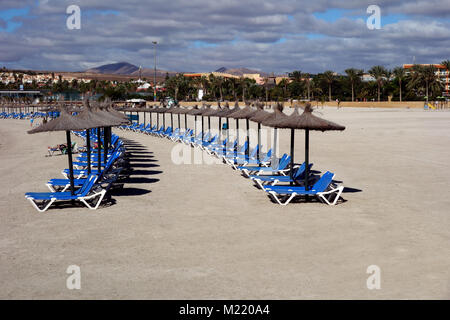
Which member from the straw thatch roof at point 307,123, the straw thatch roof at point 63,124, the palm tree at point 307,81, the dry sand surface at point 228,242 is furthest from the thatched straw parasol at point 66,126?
the palm tree at point 307,81

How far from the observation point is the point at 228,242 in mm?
7066

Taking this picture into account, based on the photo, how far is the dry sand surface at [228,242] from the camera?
5.40m

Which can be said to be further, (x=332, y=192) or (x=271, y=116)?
(x=271, y=116)

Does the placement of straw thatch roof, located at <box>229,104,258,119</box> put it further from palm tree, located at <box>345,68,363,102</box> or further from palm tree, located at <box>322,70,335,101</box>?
palm tree, located at <box>322,70,335,101</box>

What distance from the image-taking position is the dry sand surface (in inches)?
213

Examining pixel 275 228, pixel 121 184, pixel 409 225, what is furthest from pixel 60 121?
pixel 409 225

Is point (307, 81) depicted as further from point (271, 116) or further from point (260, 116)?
point (271, 116)

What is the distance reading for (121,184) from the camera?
11367mm

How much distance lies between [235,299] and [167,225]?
3182 millimetres

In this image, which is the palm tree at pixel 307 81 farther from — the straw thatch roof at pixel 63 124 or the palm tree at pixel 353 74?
the straw thatch roof at pixel 63 124

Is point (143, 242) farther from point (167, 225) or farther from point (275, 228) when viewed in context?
point (275, 228)

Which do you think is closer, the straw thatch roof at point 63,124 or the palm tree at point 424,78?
the straw thatch roof at point 63,124

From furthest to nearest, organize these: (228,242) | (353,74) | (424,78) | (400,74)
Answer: (353,74) → (400,74) → (424,78) → (228,242)

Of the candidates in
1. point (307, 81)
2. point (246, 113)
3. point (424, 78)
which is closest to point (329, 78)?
point (307, 81)
